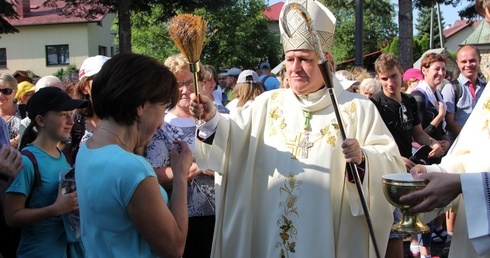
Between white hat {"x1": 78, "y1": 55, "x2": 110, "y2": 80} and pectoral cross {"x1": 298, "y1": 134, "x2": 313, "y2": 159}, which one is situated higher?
white hat {"x1": 78, "y1": 55, "x2": 110, "y2": 80}

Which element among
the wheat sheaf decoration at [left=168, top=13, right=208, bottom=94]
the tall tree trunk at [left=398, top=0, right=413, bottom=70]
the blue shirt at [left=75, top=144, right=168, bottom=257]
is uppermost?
the tall tree trunk at [left=398, top=0, right=413, bottom=70]

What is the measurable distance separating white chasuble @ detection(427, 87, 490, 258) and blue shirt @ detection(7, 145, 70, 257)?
213 cm

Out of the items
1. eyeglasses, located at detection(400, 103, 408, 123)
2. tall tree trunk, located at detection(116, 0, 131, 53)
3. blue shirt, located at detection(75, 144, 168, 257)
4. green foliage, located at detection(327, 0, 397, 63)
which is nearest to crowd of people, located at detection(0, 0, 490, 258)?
blue shirt, located at detection(75, 144, 168, 257)

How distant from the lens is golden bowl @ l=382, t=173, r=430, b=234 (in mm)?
2572

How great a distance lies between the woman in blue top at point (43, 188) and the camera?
3.22 m

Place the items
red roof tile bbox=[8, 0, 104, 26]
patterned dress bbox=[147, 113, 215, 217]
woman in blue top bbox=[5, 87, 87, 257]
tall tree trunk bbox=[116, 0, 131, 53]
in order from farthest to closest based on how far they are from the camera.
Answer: red roof tile bbox=[8, 0, 104, 26] < tall tree trunk bbox=[116, 0, 131, 53] < patterned dress bbox=[147, 113, 215, 217] < woman in blue top bbox=[5, 87, 87, 257]

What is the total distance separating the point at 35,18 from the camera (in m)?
47.2

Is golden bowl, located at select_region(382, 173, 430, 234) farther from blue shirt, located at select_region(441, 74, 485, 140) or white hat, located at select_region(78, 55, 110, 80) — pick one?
blue shirt, located at select_region(441, 74, 485, 140)

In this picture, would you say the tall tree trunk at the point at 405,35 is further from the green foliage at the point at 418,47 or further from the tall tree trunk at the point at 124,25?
the green foliage at the point at 418,47

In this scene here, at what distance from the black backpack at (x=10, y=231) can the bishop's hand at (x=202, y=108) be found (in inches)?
38.0

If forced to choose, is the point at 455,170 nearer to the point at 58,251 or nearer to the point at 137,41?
the point at 58,251

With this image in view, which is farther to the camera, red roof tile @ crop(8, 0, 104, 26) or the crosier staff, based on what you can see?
red roof tile @ crop(8, 0, 104, 26)

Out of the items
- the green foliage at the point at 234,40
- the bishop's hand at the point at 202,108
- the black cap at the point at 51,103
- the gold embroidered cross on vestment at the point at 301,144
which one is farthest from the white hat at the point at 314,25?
the green foliage at the point at 234,40

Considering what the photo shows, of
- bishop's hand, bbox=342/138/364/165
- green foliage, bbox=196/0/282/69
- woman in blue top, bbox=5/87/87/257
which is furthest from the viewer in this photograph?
green foliage, bbox=196/0/282/69
